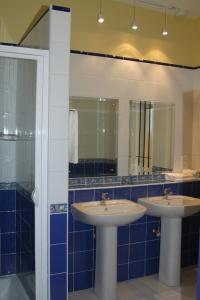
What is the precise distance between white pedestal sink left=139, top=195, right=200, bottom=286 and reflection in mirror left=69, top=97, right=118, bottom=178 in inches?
20.2

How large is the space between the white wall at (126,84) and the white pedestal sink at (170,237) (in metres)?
0.50

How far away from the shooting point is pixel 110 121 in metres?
3.12

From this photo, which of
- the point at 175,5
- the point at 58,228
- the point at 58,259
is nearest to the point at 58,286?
the point at 58,259

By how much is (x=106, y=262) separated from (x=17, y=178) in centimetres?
104

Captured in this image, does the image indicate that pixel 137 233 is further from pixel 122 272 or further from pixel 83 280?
pixel 83 280

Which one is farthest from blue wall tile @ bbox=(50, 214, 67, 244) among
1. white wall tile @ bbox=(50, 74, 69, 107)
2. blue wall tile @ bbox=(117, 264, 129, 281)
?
blue wall tile @ bbox=(117, 264, 129, 281)

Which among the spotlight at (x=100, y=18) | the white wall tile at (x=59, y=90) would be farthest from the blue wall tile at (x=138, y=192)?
the spotlight at (x=100, y=18)

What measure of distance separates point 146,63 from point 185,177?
50.7 inches

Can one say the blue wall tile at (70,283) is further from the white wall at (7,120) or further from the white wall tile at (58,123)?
the white wall tile at (58,123)

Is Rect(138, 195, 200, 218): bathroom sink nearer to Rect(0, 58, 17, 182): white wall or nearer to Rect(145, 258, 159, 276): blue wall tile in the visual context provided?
Rect(145, 258, 159, 276): blue wall tile

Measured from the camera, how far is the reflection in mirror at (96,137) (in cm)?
296

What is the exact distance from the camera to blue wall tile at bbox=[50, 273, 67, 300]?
2.15m

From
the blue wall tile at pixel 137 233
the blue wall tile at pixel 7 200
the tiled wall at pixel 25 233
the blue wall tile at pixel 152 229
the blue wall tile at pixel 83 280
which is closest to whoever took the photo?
the tiled wall at pixel 25 233

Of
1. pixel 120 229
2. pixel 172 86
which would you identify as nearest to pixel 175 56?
pixel 172 86
